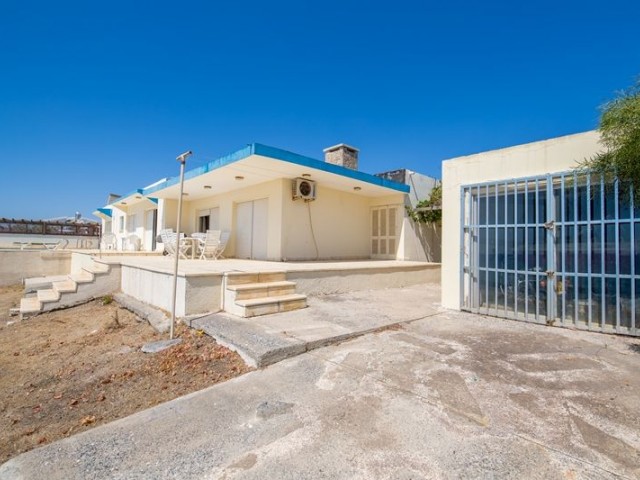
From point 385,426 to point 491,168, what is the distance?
478cm

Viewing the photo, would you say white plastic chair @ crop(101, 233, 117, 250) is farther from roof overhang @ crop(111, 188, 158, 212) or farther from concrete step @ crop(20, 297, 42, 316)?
concrete step @ crop(20, 297, 42, 316)

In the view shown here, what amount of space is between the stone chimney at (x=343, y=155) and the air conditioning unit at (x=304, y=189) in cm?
168

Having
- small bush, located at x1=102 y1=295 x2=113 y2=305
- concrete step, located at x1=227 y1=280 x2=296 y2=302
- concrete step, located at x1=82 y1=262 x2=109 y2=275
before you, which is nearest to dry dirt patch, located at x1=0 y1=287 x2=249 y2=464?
concrete step, located at x1=227 y1=280 x2=296 y2=302

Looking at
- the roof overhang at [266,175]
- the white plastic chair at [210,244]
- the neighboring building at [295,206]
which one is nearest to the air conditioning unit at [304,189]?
the neighboring building at [295,206]

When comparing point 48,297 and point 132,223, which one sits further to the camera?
point 132,223

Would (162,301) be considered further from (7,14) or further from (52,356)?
(7,14)

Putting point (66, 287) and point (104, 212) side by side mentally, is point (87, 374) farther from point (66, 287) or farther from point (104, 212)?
point (104, 212)

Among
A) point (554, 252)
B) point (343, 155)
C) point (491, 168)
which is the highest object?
point (343, 155)

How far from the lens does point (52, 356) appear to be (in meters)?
4.26

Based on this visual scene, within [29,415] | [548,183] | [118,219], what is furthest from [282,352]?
[118,219]

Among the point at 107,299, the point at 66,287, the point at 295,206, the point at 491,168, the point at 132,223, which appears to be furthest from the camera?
the point at 132,223

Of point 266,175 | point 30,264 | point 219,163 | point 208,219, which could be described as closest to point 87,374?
point 219,163

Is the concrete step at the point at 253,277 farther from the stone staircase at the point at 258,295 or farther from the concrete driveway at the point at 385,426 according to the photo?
the concrete driveway at the point at 385,426

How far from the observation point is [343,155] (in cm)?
1061
